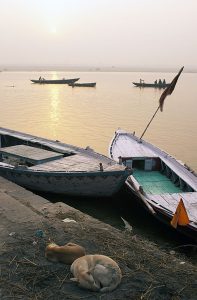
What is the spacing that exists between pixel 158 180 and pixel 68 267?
312 inches

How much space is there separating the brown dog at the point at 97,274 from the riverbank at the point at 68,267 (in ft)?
0.38

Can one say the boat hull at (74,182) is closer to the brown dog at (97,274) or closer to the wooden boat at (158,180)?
the wooden boat at (158,180)

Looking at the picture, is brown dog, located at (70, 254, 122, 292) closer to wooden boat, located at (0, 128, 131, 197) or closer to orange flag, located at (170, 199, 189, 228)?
orange flag, located at (170, 199, 189, 228)

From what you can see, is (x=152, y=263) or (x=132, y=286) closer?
(x=132, y=286)

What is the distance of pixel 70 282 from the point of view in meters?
6.04

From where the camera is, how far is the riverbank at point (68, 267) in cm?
586

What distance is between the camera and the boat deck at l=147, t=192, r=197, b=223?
10258 mm

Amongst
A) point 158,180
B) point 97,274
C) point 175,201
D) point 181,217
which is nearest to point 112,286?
point 97,274

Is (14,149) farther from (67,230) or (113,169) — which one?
(67,230)

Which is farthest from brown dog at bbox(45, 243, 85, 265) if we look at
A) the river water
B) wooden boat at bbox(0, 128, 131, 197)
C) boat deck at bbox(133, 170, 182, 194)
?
boat deck at bbox(133, 170, 182, 194)

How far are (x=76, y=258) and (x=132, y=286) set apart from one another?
3.50 ft

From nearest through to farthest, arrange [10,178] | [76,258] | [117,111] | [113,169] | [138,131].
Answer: [76,258] < [113,169] < [10,178] < [138,131] < [117,111]

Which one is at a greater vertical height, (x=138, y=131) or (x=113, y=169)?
(x=113, y=169)

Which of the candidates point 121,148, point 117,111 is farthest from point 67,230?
point 117,111
